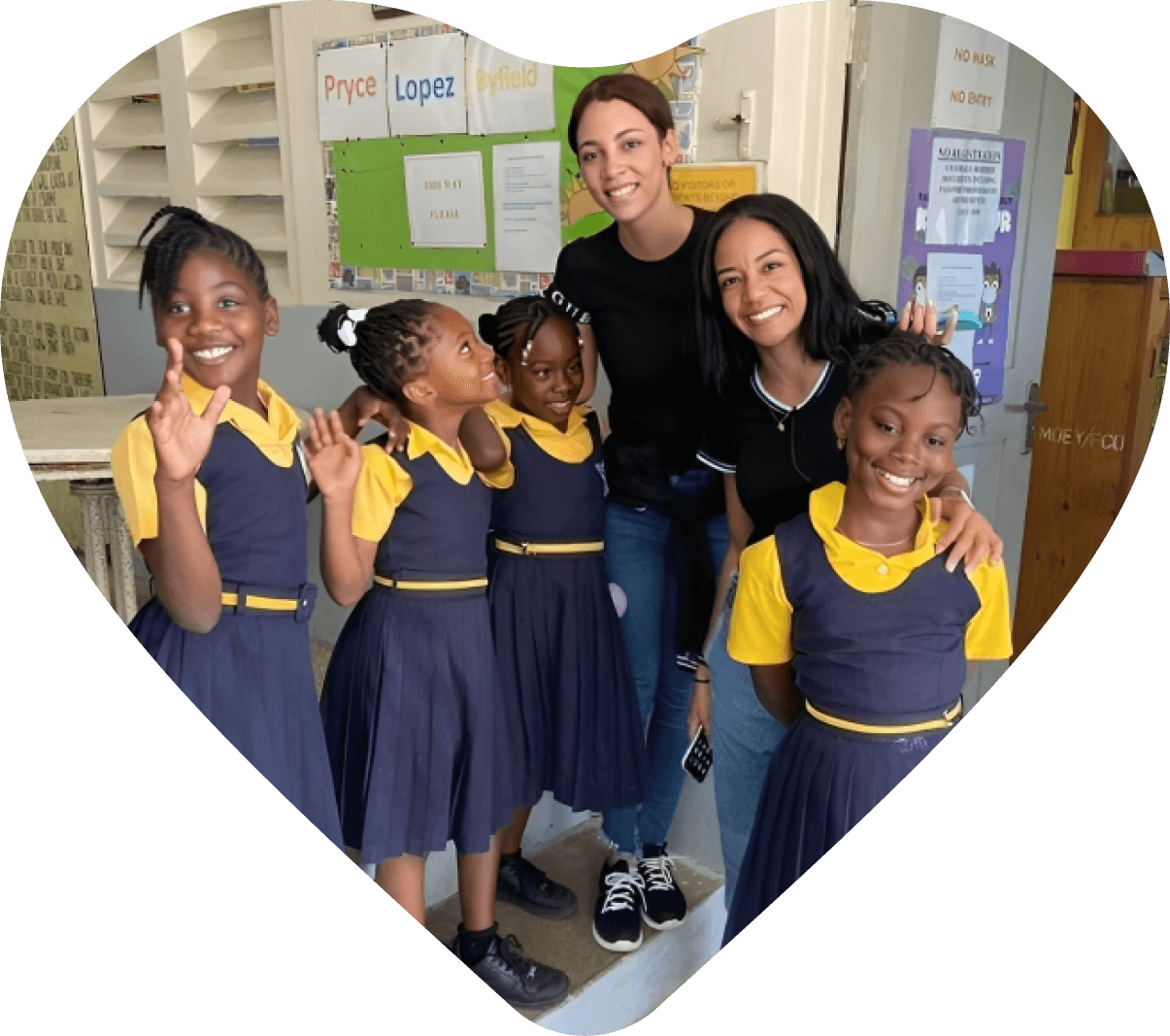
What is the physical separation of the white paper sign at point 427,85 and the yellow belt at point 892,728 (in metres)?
0.95

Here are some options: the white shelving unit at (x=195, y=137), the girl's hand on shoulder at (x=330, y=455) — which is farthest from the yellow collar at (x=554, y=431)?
the white shelving unit at (x=195, y=137)

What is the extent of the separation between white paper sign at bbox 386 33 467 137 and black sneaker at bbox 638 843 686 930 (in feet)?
3.94

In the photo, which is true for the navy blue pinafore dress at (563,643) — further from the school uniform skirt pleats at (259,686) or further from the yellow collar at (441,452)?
the school uniform skirt pleats at (259,686)

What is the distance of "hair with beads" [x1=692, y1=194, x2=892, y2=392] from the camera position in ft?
5.50

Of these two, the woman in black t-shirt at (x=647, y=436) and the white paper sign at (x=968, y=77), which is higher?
the white paper sign at (x=968, y=77)

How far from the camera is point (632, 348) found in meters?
1.82

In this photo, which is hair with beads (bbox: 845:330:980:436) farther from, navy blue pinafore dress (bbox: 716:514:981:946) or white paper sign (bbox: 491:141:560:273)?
white paper sign (bbox: 491:141:560:273)

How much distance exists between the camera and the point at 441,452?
5.79 ft

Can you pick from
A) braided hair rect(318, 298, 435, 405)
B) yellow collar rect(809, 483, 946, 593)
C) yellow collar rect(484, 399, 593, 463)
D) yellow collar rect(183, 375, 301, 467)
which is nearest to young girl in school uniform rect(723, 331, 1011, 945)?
yellow collar rect(809, 483, 946, 593)

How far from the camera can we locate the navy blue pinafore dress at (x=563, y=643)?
6.30ft

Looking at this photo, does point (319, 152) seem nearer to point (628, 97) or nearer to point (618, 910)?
point (628, 97)

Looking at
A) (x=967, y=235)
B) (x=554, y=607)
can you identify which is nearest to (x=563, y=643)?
(x=554, y=607)

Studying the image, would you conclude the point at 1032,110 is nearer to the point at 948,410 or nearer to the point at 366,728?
the point at 948,410

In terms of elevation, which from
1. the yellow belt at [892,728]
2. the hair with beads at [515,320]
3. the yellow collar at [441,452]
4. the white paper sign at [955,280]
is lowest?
the yellow belt at [892,728]
